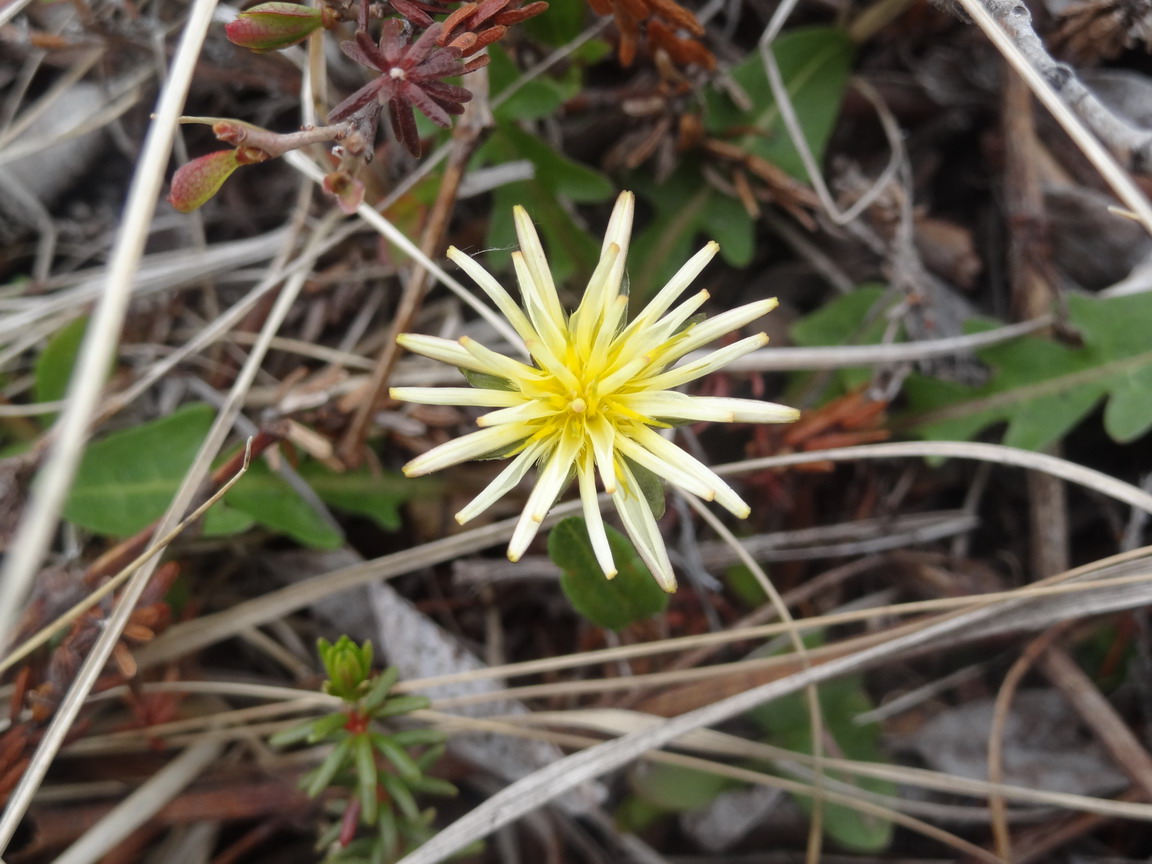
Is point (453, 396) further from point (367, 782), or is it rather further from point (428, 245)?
point (367, 782)

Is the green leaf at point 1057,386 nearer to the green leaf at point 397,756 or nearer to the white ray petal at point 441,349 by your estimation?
the white ray petal at point 441,349

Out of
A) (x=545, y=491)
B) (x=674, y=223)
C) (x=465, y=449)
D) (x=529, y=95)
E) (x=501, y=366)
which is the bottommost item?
(x=545, y=491)

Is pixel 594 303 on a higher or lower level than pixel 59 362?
lower

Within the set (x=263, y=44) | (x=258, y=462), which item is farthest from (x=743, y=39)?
(x=258, y=462)

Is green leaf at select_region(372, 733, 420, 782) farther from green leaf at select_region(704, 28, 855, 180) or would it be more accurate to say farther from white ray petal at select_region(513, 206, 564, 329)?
green leaf at select_region(704, 28, 855, 180)

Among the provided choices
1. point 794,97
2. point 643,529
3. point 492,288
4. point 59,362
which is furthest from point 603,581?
point 59,362

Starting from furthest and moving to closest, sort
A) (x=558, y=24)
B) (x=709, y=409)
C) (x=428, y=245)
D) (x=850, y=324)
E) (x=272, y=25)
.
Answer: (x=850, y=324)
(x=558, y=24)
(x=428, y=245)
(x=272, y=25)
(x=709, y=409)

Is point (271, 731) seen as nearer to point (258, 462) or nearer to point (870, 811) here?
point (258, 462)
